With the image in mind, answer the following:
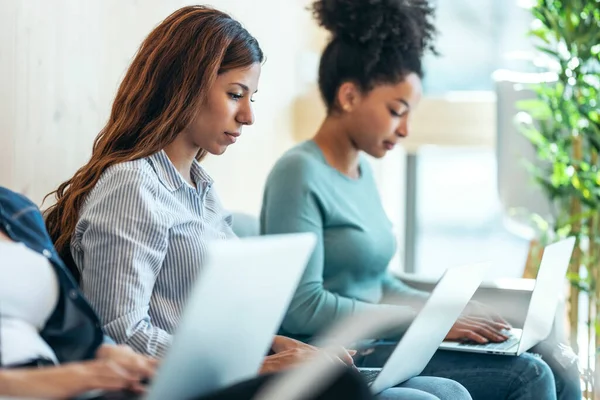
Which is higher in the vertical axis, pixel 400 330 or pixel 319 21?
pixel 319 21

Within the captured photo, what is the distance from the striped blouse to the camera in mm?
1478

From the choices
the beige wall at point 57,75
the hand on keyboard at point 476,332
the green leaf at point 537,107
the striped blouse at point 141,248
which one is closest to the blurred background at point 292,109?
the beige wall at point 57,75

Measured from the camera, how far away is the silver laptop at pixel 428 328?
61.0 inches

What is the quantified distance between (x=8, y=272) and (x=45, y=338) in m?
0.12

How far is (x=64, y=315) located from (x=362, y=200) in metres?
1.12

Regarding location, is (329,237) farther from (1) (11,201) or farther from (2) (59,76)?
(1) (11,201)

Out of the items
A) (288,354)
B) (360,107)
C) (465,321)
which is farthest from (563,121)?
(288,354)

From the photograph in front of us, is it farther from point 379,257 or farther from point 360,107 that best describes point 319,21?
point 379,257

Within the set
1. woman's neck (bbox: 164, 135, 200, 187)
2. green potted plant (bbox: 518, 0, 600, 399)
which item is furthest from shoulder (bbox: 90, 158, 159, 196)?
green potted plant (bbox: 518, 0, 600, 399)

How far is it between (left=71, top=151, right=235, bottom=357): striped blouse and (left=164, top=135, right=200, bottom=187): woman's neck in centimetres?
6

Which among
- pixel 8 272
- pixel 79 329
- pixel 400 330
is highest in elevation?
pixel 8 272

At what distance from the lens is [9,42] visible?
1.85 metres

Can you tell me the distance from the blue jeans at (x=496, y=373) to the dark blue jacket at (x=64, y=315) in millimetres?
828

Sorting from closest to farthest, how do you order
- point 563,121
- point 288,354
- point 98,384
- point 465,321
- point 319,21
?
point 98,384
point 288,354
point 465,321
point 319,21
point 563,121
